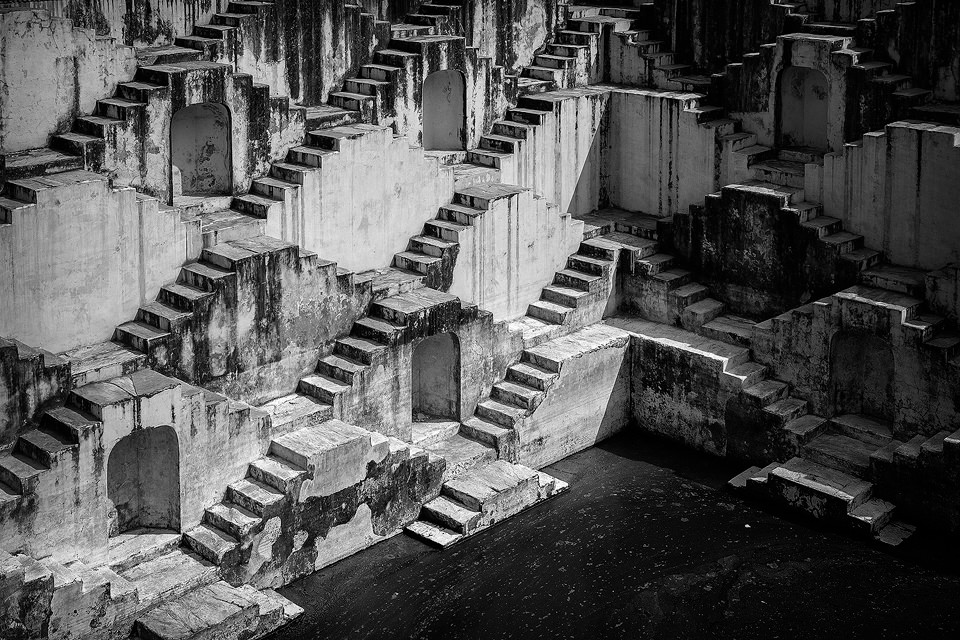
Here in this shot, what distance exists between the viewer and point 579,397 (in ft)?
90.4

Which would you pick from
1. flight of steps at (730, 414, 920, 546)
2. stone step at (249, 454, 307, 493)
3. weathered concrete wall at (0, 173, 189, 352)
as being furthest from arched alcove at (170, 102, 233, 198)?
flight of steps at (730, 414, 920, 546)

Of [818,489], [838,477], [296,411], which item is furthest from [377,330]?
[838,477]

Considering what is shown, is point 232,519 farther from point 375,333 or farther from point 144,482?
point 375,333

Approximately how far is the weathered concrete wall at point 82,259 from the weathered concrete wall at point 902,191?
10910 millimetres

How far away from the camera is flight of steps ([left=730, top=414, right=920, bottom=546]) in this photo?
81.0 ft

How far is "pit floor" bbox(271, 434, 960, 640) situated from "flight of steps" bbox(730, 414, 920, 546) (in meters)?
0.28

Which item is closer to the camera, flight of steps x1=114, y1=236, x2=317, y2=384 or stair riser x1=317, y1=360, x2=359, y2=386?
flight of steps x1=114, y1=236, x2=317, y2=384

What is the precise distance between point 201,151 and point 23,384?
5818 mm

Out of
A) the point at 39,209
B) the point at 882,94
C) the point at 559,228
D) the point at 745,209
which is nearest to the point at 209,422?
the point at 39,209

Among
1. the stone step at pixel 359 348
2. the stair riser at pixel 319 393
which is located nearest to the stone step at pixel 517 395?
the stone step at pixel 359 348

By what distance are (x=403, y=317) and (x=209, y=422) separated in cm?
395

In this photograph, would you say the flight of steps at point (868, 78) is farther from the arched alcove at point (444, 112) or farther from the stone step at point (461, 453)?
the stone step at point (461, 453)

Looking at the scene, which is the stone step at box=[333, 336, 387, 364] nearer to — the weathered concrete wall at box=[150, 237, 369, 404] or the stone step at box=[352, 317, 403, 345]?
the stone step at box=[352, 317, 403, 345]

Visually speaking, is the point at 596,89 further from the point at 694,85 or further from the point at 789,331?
the point at 789,331
